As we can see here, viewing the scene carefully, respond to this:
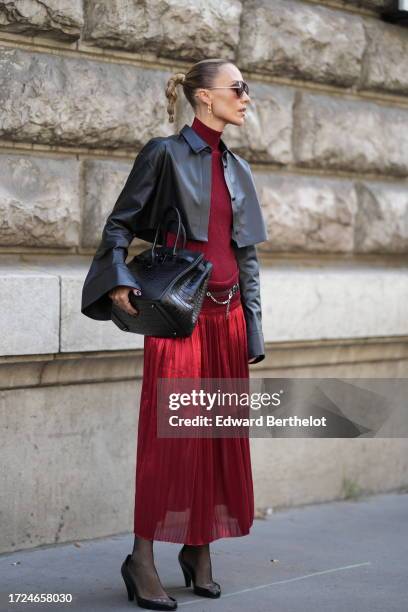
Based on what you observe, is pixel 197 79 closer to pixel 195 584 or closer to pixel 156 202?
pixel 156 202

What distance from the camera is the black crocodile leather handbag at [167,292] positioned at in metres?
4.29

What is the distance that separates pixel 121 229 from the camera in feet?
15.0

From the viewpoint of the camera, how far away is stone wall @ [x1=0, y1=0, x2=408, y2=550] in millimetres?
5246

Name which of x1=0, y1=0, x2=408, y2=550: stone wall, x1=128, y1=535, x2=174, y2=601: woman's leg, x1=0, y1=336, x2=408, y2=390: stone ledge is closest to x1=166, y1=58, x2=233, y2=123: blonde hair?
x1=0, y1=0, x2=408, y2=550: stone wall

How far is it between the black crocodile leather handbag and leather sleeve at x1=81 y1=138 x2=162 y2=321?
8cm

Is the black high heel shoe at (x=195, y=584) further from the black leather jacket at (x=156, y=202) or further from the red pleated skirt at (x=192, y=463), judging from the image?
the black leather jacket at (x=156, y=202)

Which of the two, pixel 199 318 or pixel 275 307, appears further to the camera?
pixel 275 307

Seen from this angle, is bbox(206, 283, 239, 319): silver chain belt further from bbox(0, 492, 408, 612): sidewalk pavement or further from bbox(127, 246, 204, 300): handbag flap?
bbox(0, 492, 408, 612): sidewalk pavement

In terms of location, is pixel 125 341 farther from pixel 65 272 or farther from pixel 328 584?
pixel 328 584

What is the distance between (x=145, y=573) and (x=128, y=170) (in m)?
1.83

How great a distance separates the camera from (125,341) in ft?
18.1

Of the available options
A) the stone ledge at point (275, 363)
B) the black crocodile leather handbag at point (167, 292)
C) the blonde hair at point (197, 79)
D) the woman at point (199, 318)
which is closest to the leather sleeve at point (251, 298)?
the woman at point (199, 318)

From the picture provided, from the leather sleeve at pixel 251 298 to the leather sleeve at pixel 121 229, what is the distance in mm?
462

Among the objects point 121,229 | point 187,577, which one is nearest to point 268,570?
point 187,577
